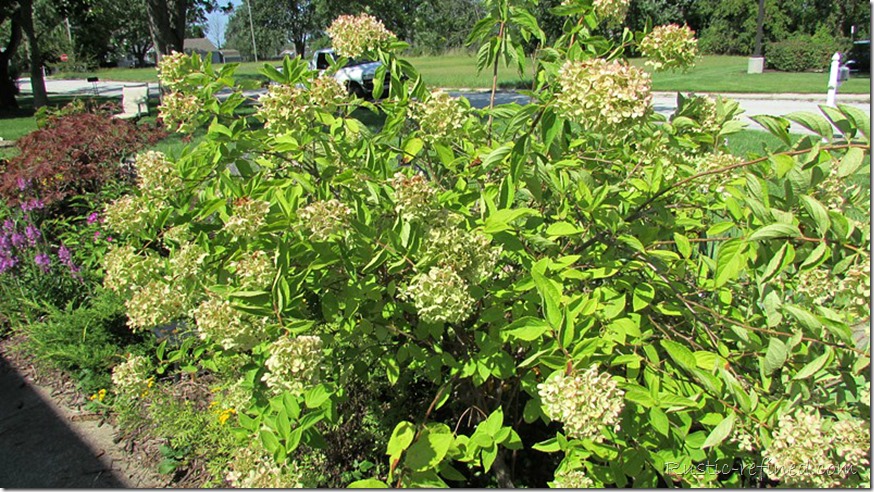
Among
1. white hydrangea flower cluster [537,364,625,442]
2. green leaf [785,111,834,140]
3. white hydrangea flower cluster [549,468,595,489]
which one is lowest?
white hydrangea flower cluster [549,468,595,489]

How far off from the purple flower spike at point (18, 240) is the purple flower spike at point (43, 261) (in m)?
0.20

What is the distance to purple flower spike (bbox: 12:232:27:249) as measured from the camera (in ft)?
13.4

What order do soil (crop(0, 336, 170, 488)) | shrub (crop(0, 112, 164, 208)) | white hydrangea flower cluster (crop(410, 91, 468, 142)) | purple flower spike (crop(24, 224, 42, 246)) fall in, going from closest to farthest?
white hydrangea flower cluster (crop(410, 91, 468, 142)), soil (crop(0, 336, 170, 488)), purple flower spike (crop(24, 224, 42, 246)), shrub (crop(0, 112, 164, 208))

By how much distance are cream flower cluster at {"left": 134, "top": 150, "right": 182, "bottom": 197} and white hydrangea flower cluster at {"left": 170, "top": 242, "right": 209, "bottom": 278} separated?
0.67 ft

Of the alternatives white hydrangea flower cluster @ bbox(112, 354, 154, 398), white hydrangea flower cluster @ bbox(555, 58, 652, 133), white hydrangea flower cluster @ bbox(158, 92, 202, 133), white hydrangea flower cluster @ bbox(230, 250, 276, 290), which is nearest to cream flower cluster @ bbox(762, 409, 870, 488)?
white hydrangea flower cluster @ bbox(555, 58, 652, 133)

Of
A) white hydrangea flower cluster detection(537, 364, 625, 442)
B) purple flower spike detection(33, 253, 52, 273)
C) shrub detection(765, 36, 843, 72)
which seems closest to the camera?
white hydrangea flower cluster detection(537, 364, 625, 442)

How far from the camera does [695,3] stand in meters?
40.7

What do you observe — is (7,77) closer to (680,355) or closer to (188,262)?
(188,262)

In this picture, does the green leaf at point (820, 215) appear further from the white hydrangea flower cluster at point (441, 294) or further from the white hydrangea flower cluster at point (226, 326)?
the white hydrangea flower cluster at point (226, 326)

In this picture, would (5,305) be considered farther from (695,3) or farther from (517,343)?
(695,3)

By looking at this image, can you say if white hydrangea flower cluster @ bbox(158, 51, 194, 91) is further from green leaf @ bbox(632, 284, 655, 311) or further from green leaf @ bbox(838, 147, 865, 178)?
green leaf @ bbox(838, 147, 865, 178)

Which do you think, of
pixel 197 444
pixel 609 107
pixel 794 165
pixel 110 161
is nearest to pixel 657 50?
pixel 794 165

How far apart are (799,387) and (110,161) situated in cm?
481

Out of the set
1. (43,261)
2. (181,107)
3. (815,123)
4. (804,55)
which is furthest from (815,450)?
(804,55)
